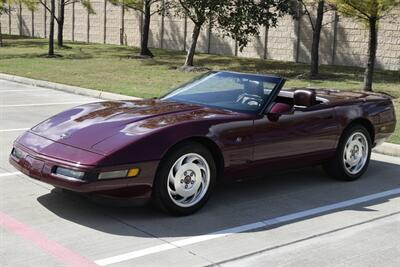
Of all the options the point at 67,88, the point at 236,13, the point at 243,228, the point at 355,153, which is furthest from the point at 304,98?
the point at 236,13

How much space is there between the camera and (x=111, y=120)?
5.47 m

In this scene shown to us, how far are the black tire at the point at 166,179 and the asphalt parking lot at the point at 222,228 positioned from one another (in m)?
0.08

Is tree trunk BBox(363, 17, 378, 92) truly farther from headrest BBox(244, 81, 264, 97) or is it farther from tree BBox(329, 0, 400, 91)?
headrest BBox(244, 81, 264, 97)

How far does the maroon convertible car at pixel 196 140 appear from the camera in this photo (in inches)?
194

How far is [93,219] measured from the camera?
512 centimetres

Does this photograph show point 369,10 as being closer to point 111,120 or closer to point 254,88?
point 254,88

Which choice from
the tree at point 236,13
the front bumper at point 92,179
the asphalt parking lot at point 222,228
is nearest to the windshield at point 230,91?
the asphalt parking lot at point 222,228

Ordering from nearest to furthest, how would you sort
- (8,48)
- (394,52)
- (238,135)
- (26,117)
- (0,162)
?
(238,135), (0,162), (26,117), (394,52), (8,48)

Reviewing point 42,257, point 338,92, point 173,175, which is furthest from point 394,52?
point 42,257

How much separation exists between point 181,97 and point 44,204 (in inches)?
74.9

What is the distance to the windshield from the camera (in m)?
6.11

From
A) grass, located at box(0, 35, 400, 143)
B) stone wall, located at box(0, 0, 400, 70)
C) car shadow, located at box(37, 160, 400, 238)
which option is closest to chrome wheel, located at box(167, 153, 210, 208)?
car shadow, located at box(37, 160, 400, 238)

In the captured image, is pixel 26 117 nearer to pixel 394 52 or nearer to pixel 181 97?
pixel 181 97

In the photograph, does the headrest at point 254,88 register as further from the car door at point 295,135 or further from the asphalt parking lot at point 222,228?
the asphalt parking lot at point 222,228
